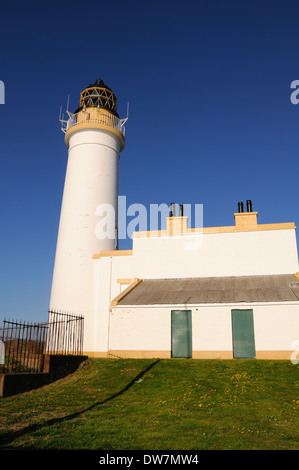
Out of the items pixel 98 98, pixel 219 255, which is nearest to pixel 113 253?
pixel 219 255

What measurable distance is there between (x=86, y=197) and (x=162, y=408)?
59.2ft

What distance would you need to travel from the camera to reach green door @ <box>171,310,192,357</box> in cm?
1997

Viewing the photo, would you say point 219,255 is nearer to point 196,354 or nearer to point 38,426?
point 196,354

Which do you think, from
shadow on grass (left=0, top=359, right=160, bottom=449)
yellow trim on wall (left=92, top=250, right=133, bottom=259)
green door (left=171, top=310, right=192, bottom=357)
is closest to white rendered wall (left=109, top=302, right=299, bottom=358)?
green door (left=171, top=310, right=192, bottom=357)

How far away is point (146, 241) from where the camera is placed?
2573 centimetres

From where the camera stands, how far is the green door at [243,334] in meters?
19.2

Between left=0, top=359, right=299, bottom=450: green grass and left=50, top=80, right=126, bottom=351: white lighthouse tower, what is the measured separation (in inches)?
310

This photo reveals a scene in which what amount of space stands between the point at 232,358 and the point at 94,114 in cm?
1967

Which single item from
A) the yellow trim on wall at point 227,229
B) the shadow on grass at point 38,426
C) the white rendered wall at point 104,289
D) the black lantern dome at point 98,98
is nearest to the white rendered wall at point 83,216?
the white rendered wall at point 104,289

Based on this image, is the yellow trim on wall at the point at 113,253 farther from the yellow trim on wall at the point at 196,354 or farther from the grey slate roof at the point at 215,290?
the yellow trim on wall at the point at 196,354

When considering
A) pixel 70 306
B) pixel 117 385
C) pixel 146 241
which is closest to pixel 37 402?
pixel 117 385

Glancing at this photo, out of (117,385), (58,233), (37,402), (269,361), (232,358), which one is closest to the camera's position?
(37,402)

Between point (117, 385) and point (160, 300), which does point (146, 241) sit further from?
point (117, 385)
